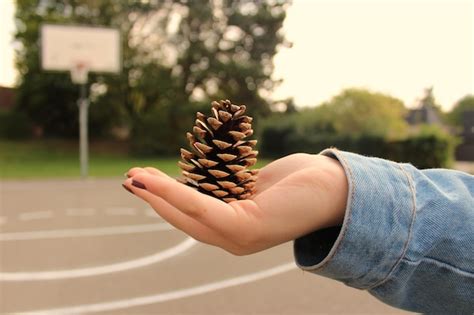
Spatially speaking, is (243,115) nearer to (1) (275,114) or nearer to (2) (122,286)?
(2) (122,286)

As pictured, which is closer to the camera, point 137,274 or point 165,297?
point 165,297

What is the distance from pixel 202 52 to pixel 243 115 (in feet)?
91.4

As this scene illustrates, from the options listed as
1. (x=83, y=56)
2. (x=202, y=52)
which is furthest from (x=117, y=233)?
(x=202, y=52)

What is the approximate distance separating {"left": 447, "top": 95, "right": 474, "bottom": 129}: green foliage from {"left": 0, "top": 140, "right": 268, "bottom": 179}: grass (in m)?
49.1

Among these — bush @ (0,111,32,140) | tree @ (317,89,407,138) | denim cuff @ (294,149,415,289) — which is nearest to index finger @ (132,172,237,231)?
denim cuff @ (294,149,415,289)

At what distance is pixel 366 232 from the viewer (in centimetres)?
94

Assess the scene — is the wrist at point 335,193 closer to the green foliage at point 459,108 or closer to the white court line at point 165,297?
the white court line at point 165,297

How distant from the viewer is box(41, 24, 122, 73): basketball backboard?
56.6ft

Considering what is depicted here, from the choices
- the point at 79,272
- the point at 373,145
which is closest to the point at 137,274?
the point at 79,272

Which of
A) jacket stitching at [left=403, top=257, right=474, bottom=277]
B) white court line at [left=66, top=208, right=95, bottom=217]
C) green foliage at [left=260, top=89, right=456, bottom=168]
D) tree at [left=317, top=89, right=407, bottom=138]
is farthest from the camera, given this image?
tree at [left=317, top=89, right=407, bottom=138]

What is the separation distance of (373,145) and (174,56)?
13.3m

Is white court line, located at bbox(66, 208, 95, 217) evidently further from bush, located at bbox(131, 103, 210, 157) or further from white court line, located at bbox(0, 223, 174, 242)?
bush, located at bbox(131, 103, 210, 157)

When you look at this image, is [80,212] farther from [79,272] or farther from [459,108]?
[459,108]

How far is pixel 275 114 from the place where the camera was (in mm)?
29203
